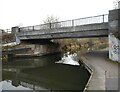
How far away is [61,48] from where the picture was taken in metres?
46.2

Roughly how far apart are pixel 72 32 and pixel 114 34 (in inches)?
329

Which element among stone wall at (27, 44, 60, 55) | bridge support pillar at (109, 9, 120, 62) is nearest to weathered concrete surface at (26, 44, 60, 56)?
stone wall at (27, 44, 60, 55)

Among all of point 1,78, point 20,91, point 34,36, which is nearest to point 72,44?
point 34,36

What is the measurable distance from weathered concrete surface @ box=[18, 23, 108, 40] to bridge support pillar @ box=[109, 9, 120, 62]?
208 centimetres

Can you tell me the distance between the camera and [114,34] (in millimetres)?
19438

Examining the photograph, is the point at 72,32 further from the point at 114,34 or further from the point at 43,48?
the point at 43,48

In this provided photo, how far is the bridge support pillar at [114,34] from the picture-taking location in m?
18.6

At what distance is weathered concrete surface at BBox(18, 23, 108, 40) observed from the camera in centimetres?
2302

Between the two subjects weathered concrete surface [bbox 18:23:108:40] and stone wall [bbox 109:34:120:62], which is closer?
stone wall [bbox 109:34:120:62]

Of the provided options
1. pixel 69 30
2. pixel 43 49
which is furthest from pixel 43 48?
pixel 69 30

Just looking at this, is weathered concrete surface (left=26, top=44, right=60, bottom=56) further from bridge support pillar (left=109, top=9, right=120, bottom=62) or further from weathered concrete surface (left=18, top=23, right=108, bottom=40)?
bridge support pillar (left=109, top=9, right=120, bottom=62)

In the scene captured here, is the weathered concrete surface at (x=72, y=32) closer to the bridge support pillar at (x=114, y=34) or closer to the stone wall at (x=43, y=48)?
the bridge support pillar at (x=114, y=34)

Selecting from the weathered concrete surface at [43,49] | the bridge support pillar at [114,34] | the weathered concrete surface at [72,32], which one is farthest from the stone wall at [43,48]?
the bridge support pillar at [114,34]

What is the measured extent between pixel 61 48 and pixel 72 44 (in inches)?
166
